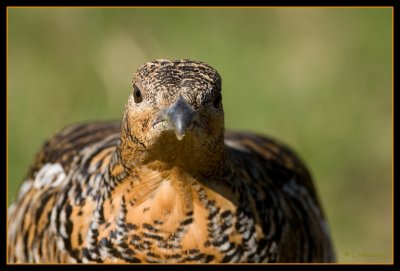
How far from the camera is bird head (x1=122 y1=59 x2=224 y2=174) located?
4195mm

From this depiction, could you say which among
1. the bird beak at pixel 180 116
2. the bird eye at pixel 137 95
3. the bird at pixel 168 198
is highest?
the bird eye at pixel 137 95

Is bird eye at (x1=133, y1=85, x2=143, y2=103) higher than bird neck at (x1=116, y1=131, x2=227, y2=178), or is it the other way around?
bird eye at (x1=133, y1=85, x2=143, y2=103)

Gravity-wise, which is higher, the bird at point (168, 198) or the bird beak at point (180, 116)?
the bird beak at point (180, 116)

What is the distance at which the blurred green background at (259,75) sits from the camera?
8.61 meters

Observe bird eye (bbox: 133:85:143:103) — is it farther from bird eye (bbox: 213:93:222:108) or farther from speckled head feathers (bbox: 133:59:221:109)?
bird eye (bbox: 213:93:222:108)

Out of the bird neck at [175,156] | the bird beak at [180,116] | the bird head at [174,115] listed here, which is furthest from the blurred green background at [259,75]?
the bird beak at [180,116]

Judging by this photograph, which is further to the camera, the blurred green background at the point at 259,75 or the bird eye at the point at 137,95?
the blurred green background at the point at 259,75

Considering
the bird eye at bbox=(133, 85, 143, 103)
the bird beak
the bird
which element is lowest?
the bird

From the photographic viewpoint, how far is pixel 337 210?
8344 millimetres

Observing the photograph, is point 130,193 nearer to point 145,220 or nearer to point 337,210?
point 145,220

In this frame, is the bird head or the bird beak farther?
the bird head

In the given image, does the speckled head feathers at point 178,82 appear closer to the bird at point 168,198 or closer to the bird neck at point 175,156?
the bird at point 168,198

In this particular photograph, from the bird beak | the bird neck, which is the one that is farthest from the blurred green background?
the bird beak
